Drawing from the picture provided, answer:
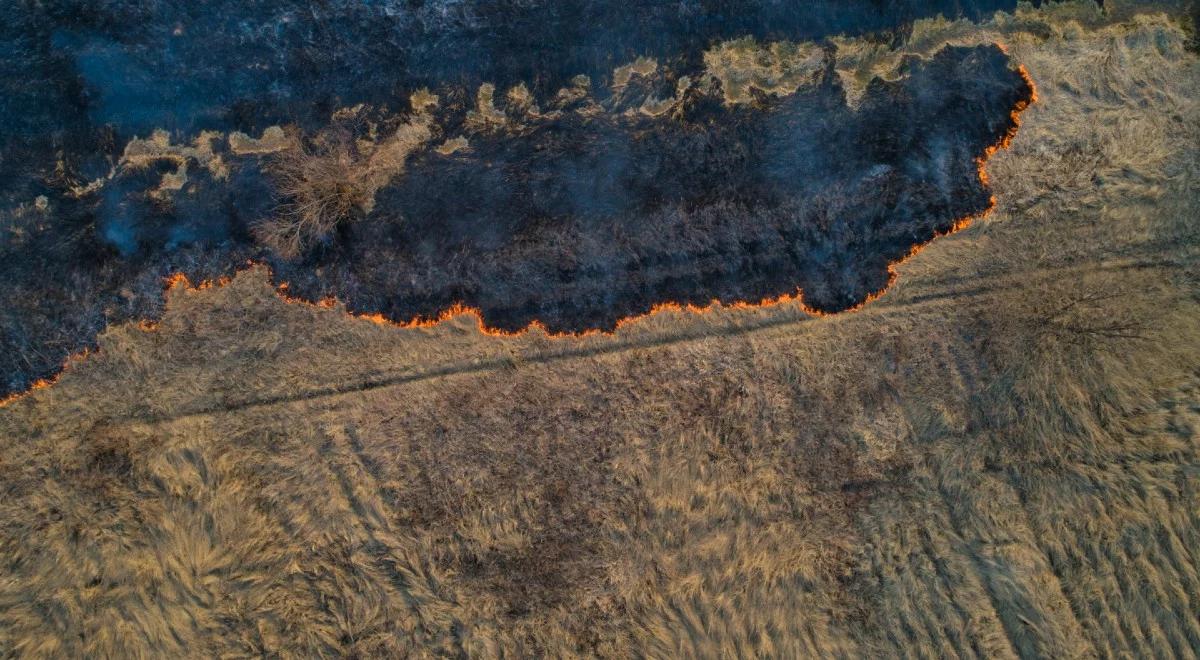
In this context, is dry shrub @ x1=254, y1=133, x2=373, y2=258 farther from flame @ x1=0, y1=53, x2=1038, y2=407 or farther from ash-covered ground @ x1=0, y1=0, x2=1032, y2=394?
flame @ x1=0, y1=53, x2=1038, y2=407

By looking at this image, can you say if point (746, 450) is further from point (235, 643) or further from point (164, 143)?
point (164, 143)

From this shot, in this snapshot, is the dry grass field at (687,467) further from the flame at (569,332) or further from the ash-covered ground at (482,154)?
the ash-covered ground at (482,154)

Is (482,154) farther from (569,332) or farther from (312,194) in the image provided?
(569,332)

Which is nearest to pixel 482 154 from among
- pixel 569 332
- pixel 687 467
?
pixel 569 332

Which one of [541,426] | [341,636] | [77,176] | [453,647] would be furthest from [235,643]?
[77,176]

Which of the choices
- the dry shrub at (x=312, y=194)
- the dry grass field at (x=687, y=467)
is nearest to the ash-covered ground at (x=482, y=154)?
the dry shrub at (x=312, y=194)

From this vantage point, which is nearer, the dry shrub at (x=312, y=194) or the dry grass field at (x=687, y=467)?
the dry grass field at (x=687, y=467)
